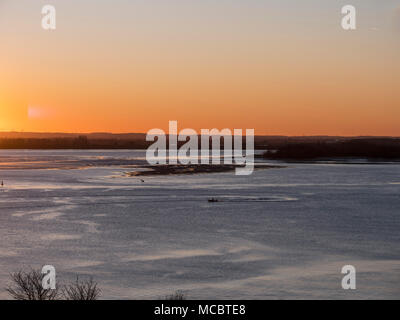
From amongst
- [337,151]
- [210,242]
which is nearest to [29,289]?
[210,242]

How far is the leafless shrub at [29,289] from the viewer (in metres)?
10.5

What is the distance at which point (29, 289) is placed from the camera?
34.9ft

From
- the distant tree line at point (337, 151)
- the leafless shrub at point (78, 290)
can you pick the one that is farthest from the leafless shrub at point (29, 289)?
the distant tree line at point (337, 151)

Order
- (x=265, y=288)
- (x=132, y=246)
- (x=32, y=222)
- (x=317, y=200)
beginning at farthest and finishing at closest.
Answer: (x=317, y=200), (x=32, y=222), (x=132, y=246), (x=265, y=288)

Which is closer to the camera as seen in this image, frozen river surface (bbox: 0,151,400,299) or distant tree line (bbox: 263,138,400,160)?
frozen river surface (bbox: 0,151,400,299)

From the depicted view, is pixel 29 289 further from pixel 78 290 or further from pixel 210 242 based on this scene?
pixel 210 242

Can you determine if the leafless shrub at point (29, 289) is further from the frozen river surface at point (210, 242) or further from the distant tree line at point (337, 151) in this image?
the distant tree line at point (337, 151)

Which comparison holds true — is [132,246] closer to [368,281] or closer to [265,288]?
[265,288]

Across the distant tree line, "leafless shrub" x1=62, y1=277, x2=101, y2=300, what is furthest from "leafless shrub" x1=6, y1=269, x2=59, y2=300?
the distant tree line

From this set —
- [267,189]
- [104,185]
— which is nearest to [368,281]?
[267,189]

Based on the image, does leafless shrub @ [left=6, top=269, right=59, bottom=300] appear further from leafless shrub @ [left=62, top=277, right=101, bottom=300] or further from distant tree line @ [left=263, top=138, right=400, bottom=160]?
distant tree line @ [left=263, top=138, right=400, bottom=160]

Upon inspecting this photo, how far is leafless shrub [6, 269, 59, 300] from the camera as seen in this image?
10468 millimetres
